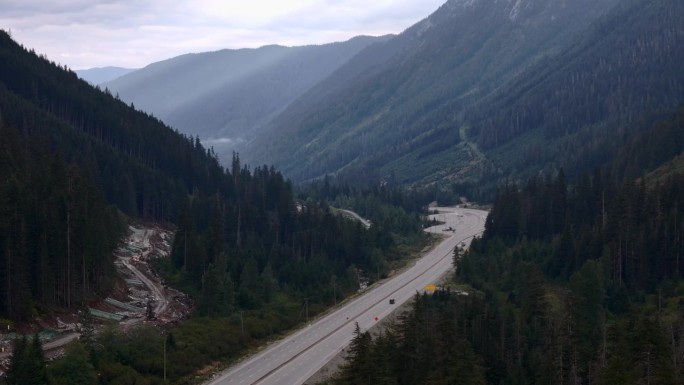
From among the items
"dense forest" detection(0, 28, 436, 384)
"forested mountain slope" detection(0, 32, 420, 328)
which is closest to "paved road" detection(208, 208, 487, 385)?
"dense forest" detection(0, 28, 436, 384)

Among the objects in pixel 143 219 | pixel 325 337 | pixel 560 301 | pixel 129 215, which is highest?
pixel 129 215

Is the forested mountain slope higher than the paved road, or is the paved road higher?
the forested mountain slope

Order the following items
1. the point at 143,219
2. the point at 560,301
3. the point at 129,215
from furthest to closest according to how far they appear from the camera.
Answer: the point at 143,219 < the point at 129,215 < the point at 560,301

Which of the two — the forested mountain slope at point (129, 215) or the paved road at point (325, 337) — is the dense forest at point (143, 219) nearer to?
the forested mountain slope at point (129, 215)

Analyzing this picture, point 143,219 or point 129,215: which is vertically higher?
point 129,215

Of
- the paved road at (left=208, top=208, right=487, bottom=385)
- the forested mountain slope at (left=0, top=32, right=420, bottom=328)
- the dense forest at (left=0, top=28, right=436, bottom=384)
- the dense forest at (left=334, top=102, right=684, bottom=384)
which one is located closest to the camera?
the dense forest at (left=334, top=102, right=684, bottom=384)

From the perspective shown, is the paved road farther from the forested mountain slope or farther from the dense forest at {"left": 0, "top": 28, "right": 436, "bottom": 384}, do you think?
the forested mountain slope

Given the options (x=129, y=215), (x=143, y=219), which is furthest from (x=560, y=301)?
(x=143, y=219)

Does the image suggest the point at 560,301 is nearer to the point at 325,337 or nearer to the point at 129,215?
the point at 325,337

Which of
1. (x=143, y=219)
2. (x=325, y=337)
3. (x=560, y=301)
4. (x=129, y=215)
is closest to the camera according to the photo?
(x=325, y=337)

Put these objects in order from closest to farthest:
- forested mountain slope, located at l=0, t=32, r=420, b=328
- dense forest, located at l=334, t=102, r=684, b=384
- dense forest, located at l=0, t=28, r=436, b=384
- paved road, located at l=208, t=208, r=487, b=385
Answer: dense forest, located at l=334, t=102, r=684, b=384
paved road, located at l=208, t=208, r=487, b=385
dense forest, located at l=0, t=28, r=436, b=384
forested mountain slope, located at l=0, t=32, r=420, b=328
